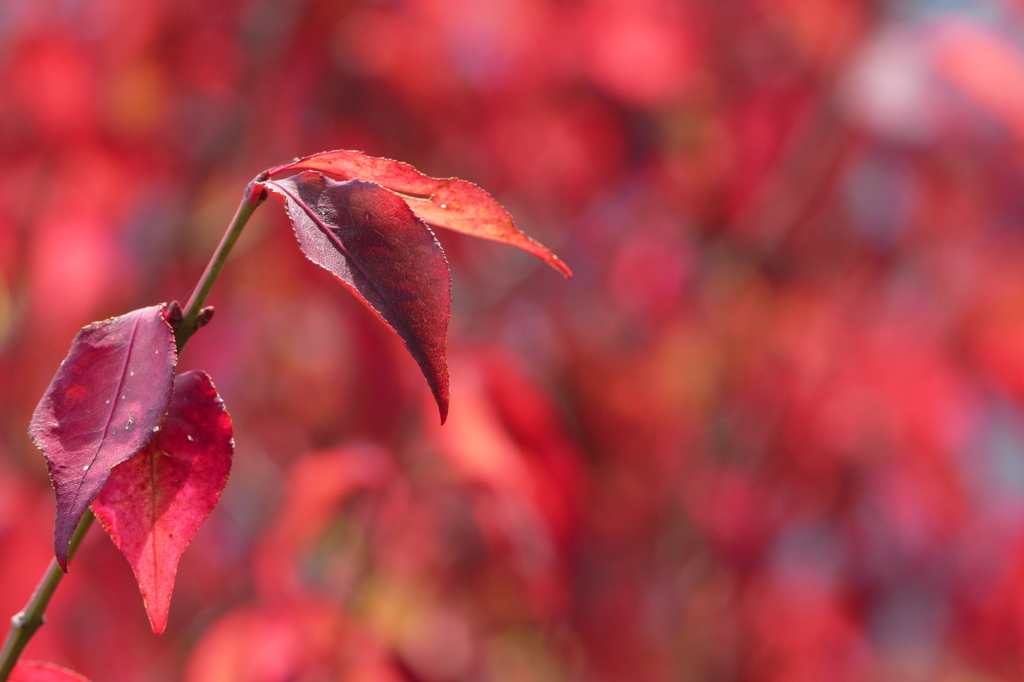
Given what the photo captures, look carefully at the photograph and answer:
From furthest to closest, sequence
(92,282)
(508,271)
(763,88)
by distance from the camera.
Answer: (763,88), (508,271), (92,282)

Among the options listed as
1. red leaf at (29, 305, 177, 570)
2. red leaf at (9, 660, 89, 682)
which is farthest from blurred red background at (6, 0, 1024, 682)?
red leaf at (29, 305, 177, 570)

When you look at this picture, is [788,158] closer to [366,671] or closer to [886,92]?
[886,92]

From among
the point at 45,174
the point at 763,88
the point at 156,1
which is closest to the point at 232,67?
the point at 156,1

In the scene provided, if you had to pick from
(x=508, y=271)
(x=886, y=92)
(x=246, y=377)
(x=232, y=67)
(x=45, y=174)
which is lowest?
(x=246, y=377)

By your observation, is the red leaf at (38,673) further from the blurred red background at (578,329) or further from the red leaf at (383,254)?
the blurred red background at (578,329)

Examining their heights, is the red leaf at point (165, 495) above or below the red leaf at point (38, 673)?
above

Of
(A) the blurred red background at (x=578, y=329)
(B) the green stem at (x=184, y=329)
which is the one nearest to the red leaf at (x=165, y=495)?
(B) the green stem at (x=184, y=329)

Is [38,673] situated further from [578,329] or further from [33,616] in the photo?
[578,329]
